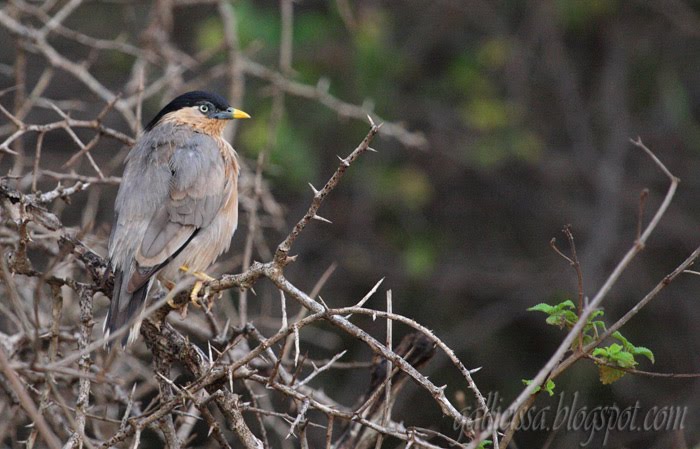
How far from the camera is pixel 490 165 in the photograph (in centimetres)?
908

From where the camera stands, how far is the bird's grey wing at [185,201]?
15.6 ft

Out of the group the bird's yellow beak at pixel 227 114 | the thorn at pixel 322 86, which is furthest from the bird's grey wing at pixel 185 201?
the thorn at pixel 322 86

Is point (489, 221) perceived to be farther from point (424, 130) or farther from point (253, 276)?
point (253, 276)

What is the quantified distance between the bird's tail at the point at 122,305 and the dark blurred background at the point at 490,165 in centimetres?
385

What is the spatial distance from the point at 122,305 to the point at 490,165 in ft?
17.9

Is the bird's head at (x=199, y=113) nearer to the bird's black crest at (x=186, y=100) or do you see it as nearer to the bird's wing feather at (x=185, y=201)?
the bird's black crest at (x=186, y=100)

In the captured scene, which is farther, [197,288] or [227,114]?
[227,114]

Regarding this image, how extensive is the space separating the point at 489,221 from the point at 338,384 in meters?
2.25

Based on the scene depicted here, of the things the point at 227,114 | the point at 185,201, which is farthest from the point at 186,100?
the point at 185,201

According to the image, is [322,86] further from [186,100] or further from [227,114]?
[186,100]

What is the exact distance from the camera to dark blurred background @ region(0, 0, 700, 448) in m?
8.59

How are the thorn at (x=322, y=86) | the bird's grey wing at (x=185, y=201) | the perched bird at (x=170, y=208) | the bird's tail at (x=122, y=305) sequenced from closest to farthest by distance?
the bird's tail at (x=122, y=305) → the perched bird at (x=170, y=208) → the bird's grey wing at (x=185, y=201) → the thorn at (x=322, y=86)

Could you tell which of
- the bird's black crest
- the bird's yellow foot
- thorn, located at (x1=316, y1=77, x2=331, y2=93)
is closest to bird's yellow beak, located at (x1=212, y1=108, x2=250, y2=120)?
the bird's black crest

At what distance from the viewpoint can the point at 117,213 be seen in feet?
16.1
